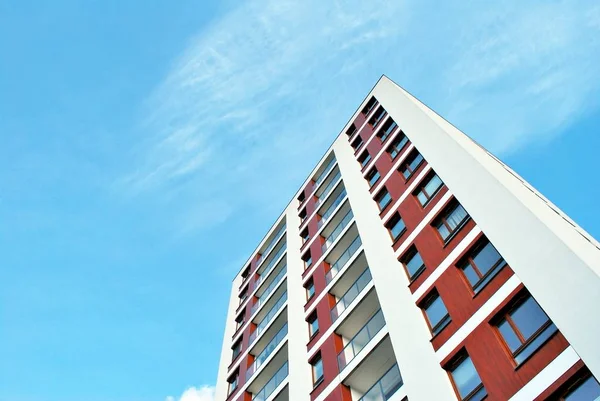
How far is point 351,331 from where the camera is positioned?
76.7ft

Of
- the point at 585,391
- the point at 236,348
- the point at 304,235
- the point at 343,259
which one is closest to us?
the point at 585,391

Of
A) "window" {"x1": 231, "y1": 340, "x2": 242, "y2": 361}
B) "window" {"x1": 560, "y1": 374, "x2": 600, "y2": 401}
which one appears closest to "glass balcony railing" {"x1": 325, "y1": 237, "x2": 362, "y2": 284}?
"window" {"x1": 231, "y1": 340, "x2": 242, "y2": 361}

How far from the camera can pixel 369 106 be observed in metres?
39.4

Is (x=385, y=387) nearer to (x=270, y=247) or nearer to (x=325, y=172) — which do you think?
(x=325, y=172)

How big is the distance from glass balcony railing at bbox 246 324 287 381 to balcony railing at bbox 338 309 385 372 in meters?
6.83

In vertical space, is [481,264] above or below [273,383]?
below

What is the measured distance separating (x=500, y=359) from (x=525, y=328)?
1.20 m

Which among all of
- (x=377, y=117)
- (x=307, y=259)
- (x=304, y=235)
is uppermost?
(x=377, y=117)

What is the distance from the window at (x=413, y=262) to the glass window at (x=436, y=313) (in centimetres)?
157

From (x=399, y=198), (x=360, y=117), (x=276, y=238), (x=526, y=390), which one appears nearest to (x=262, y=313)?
(x=276, y=238)

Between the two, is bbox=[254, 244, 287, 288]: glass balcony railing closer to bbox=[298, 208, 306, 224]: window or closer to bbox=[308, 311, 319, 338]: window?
bbox=[298, 208, 306, 224]: window

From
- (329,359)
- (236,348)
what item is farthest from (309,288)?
(236,348)

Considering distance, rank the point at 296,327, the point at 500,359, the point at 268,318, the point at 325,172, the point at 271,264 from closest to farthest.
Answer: the point at 500,359 < the point at 296,327 < the point at 268,318 < the point at 271,264 < the point at 325,172

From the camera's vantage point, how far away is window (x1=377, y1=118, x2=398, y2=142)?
32531 millimetres
